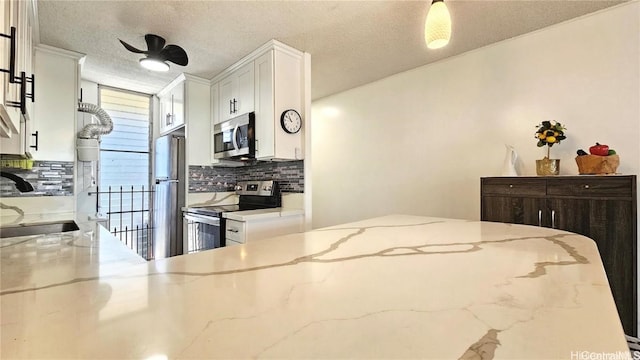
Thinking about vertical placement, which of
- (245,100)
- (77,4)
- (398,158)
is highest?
(77,4)

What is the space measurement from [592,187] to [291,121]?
7.25ft

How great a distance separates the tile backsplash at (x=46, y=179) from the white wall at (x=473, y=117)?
2844mm

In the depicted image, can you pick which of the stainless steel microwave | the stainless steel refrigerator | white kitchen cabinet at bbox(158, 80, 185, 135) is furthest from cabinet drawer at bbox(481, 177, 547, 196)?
white kitchen cabinet at bbox(158, 80, 185, 135)

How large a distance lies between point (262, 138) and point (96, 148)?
168 centimetres

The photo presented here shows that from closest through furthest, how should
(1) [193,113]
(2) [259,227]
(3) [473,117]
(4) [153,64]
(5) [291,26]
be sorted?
(5) [291,26], (4) [153,64], (2) [259,227], (3) [473,117], (1) [193,113]

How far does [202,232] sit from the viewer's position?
2881mm

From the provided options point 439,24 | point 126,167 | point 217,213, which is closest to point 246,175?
point 217,213

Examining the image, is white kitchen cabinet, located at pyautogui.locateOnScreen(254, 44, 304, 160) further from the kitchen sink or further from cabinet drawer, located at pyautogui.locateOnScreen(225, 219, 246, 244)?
the kitchen sink

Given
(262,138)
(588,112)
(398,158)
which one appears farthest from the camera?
(398,158)

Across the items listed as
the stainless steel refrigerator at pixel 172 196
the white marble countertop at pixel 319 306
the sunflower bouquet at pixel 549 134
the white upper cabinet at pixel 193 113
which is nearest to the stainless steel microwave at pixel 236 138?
the white upper cabinet at pixel 193 113

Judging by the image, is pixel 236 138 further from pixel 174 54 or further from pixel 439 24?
pixel 439 24

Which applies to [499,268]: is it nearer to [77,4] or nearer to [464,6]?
[464,6]

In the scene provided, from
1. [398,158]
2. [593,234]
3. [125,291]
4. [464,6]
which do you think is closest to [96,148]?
[125,291]

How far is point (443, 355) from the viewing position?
404 millimetres
